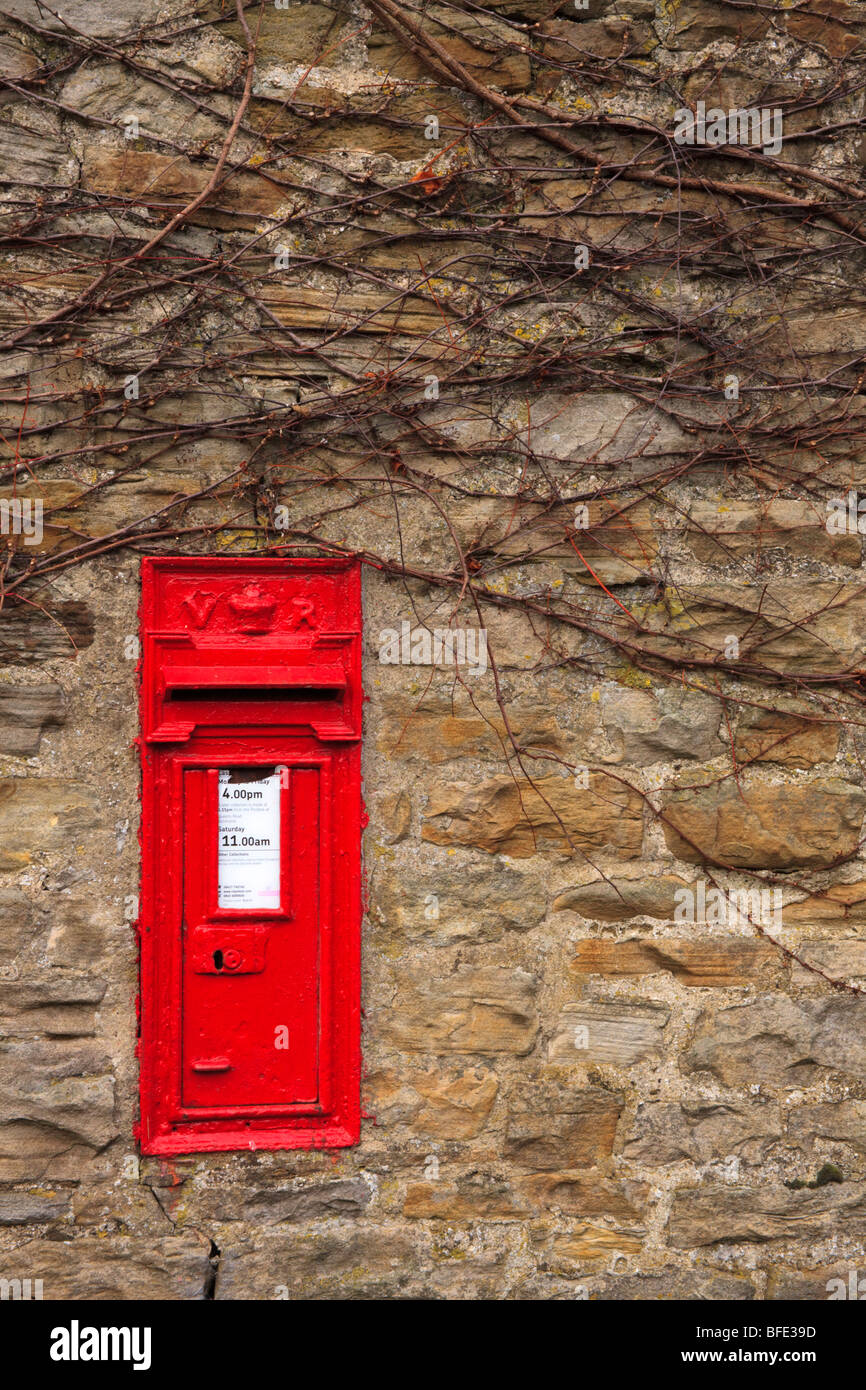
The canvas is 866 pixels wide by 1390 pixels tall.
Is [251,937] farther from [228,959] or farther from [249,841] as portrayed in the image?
[249,841]

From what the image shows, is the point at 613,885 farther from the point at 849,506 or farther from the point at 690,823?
the point at 849,506

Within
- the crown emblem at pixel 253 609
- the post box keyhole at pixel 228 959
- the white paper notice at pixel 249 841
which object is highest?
the crown emblem at pixel 253 609

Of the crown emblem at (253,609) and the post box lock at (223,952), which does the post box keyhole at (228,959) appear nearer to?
the post box lock at (223,952)

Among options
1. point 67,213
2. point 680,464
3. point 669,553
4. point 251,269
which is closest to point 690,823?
point 669,553

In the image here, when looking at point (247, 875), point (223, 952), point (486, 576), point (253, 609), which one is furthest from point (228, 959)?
point (486, 576)

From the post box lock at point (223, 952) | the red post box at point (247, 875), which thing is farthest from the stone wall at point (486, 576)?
the post box lock at point (223, 952)

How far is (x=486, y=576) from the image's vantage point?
9.21ft

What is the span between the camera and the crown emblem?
2.71 metres

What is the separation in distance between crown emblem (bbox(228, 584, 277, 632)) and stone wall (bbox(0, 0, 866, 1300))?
0.54ft

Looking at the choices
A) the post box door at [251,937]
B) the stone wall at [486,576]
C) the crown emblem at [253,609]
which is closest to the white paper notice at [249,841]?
the post box door at [251,937]

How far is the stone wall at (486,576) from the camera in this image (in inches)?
105

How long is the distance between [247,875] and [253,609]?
2.34ft

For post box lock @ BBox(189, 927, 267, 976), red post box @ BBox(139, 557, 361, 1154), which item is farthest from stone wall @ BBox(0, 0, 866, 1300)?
post box lock @ BBox(189, 927, 267, 976)

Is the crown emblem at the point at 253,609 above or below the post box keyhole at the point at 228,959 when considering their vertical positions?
above
